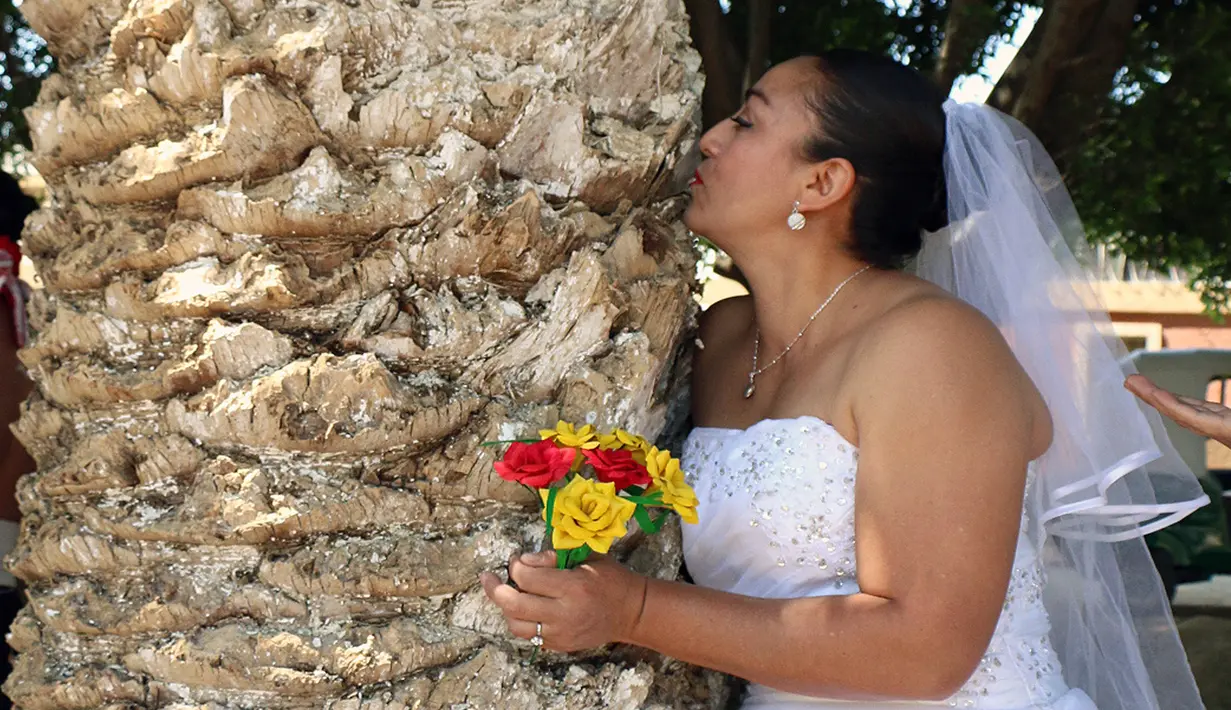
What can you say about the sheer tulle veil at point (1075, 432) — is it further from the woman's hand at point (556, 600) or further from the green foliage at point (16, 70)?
the green foliage at point (16, 70)

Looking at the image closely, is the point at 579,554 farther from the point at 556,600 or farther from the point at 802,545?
the point at 802,545

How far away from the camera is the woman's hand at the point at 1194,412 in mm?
2424

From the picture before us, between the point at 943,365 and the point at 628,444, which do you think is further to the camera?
the point at 943,365

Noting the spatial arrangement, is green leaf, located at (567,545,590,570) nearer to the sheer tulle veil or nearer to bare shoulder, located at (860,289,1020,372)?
bare shoulder, located at (860,289,1020,372)

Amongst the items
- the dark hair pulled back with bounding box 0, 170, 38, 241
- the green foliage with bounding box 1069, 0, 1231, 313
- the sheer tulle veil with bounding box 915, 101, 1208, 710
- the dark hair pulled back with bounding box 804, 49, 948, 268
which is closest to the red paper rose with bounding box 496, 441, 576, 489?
the dark hair pulled back with bounding box 804, 49, 948, 268

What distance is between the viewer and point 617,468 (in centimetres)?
203

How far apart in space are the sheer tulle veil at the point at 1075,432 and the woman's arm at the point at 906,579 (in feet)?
1.48

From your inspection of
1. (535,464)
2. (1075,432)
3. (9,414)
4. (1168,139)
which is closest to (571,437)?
(535,464)

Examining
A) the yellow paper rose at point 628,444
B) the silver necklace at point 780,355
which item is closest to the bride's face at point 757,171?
the silver necklace at point 780,355

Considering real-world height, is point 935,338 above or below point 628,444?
above

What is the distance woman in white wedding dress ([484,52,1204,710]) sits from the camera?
2.21 m

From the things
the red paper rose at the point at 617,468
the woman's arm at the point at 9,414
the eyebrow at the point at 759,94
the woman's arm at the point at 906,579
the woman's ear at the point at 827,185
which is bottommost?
the woman's arm at the point at 9,414

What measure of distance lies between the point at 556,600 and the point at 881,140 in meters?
1.24

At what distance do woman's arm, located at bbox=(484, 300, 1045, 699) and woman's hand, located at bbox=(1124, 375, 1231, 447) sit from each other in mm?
404
